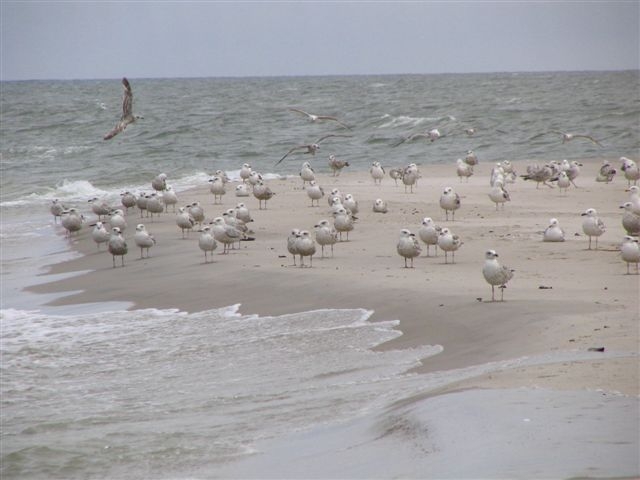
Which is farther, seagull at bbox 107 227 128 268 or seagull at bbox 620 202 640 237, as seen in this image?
seagull at bbox 107 227 128 268

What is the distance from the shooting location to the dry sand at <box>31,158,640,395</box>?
34.6 ft

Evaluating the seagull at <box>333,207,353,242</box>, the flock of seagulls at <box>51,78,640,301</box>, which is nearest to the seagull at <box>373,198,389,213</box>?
the flock of seagulls at <box>51,78,640,301</box>

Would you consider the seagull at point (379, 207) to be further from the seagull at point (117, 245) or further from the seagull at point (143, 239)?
the seagull at point (117, 245)

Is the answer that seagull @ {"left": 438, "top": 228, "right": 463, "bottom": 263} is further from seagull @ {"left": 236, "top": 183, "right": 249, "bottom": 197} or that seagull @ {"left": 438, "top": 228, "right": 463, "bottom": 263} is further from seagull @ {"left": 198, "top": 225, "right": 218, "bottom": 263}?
seagull @ {"left": 236, "top": 183, "right": 249, "bottom": 197}

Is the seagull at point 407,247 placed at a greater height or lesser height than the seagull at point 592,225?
lesser

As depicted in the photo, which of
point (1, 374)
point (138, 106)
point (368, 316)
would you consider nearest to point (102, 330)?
point (1, 374)

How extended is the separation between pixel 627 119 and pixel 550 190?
2220 cm

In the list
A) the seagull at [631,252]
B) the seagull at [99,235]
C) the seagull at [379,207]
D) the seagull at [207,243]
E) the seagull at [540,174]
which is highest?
the seagull at [540,174]

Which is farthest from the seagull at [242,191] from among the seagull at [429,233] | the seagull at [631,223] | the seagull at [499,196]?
the seagull at [631,223]

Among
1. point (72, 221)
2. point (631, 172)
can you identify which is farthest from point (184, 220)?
point (631, 172)

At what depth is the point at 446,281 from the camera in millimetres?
14055

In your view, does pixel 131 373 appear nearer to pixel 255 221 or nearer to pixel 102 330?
pixel 102 330

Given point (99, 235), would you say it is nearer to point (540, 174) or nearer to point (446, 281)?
point (446, 281)

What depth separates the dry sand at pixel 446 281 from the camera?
415 inches
